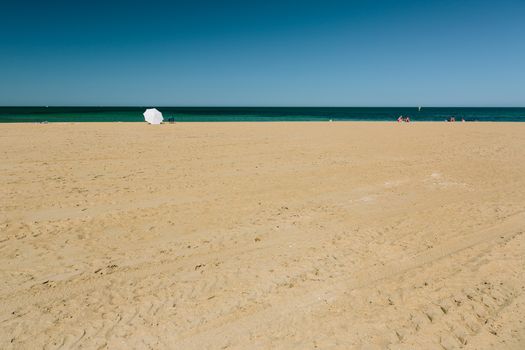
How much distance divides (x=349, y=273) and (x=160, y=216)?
4.24m

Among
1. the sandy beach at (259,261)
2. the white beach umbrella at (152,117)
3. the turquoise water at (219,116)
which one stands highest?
the white beach umbrella at (152,117)

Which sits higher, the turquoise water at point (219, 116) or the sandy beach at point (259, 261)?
the turquoise water at point (219, 116)

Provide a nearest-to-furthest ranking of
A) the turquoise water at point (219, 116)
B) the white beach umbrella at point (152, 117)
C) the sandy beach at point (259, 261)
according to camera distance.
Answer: the sandy beach at point (259, 261) → the white beach umbrella at point (152, 117) → the turquoise water at point (219, 116)

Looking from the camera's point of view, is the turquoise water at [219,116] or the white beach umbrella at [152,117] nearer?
the white beach umbrella at [152,117]

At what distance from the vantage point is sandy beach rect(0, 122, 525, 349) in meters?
3.83

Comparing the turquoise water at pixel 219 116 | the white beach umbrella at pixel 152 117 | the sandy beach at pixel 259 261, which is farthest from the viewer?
the turquoise water at pixel 219 116

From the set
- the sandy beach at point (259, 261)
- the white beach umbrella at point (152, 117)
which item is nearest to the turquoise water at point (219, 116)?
the white beach umbrella at point (152, 117)

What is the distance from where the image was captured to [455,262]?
17.6 ft

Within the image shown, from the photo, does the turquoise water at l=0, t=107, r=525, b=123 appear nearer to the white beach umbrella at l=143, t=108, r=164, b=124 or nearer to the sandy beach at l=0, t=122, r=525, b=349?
the white beach umbrella at l=143, t=108, r=164, b=124

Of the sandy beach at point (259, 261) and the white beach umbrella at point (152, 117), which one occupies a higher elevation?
the white beach umbrella at point (152, 117)

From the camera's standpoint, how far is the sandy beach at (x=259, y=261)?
383cm

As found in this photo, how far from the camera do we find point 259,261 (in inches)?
213

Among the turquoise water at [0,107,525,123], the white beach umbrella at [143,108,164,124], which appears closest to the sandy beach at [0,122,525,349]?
the white beach umbrella at [143,108,164,124]

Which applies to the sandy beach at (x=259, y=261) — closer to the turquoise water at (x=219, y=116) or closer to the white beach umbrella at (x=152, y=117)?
the white beach umbrella at (x=152, y=117)
